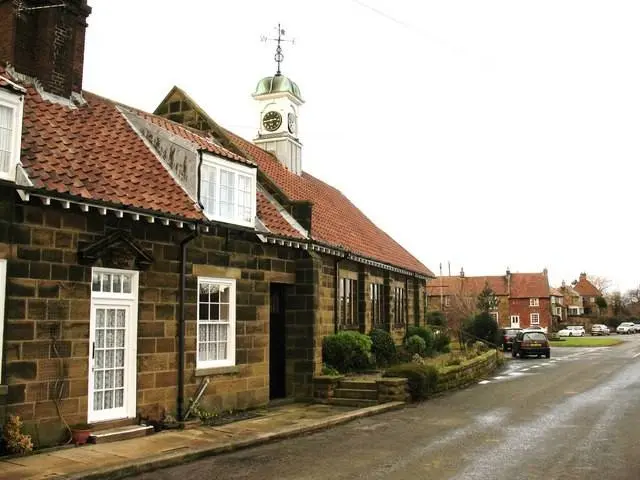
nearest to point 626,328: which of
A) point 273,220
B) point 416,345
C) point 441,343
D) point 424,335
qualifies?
point 441,343

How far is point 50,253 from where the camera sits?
10.2 meters

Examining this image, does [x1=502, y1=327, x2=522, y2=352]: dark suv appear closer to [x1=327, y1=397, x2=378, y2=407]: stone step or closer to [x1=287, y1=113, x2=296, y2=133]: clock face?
[x1=287, y1=113, x2=296, y2=133]: clock face

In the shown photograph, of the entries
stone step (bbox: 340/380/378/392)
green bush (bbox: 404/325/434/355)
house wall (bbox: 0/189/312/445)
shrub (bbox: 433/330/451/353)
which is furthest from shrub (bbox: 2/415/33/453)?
shrub (bbox: 433/330/451/353)

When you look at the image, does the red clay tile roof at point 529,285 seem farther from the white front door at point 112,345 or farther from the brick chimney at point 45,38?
the white front door at point 112,345

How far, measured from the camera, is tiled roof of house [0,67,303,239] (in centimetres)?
1073

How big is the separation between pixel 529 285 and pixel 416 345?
6653 cm

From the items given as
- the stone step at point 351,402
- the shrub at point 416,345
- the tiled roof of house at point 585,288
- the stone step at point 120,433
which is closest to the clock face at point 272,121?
the shrub at point 416,345

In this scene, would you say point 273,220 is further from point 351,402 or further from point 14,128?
point 14,128

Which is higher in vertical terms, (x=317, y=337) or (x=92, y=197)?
(x=92, y=197)

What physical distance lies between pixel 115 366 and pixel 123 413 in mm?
845

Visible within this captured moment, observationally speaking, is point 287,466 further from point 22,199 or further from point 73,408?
point 22,199

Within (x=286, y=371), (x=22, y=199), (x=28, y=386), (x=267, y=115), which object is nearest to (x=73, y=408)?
(x=28, y=386)

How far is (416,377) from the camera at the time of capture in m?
16.3

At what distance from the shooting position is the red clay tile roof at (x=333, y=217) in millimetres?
19812
